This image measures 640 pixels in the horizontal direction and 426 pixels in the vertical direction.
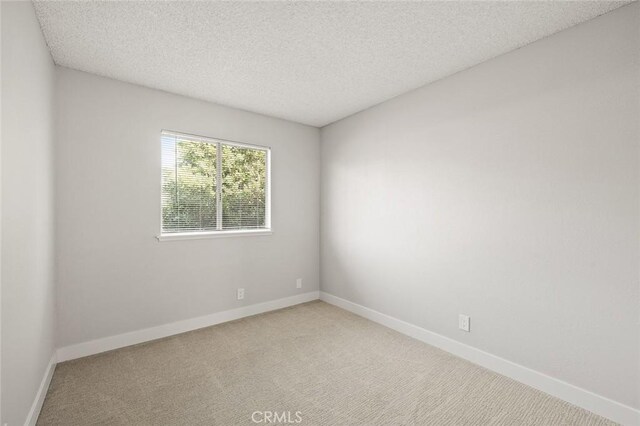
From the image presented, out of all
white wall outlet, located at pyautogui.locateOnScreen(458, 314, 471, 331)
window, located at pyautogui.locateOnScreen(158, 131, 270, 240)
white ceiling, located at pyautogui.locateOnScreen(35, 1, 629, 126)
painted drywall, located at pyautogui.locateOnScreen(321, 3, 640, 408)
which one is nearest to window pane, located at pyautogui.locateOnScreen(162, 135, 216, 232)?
window, located at pyautogui.locateOnScreen(158, 131, 270, 240)

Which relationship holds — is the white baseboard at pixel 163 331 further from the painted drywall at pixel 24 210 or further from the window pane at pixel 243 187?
the window pane at pixel 243 187

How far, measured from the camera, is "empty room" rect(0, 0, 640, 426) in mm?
1771

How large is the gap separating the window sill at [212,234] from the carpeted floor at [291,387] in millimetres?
1003

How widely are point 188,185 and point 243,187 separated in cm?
65

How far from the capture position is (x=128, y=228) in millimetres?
2771

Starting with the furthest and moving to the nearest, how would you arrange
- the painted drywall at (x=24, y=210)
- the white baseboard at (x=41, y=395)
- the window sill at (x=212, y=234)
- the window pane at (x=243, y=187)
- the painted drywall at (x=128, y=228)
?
the window pane at (x=243, y=187) < the window sill at (x=212, y=234) < the painted drywall at (x=128, y=228) < the white baseboard at (x=41, y=395) < the painted drywall at (x=24, y=210)

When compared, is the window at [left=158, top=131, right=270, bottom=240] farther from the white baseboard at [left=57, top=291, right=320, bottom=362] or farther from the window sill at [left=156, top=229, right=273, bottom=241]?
the white baseboard at [left=57, top=291, right=320, bottom=362]

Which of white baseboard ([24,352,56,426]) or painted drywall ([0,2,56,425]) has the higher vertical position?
painted drywall ([0,2,56,425])

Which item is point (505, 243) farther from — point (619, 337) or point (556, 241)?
point (619, 337)

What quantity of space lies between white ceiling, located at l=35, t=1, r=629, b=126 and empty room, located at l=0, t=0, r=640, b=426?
19 millimetres

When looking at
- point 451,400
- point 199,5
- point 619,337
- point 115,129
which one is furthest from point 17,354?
point 619,337

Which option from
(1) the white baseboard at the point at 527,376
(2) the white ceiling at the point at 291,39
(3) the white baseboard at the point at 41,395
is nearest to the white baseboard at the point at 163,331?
(3) the white baseboard at the point at 41,395

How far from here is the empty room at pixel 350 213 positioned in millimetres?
1771

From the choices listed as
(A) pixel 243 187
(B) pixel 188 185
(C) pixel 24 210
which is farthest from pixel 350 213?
(C) pixel 24 210
